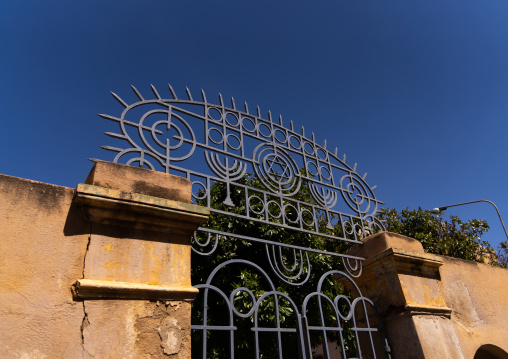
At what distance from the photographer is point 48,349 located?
184cm

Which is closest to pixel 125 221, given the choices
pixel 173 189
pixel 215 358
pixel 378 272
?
pixel 173 189

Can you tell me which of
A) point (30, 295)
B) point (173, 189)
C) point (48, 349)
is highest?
point (173, 189)

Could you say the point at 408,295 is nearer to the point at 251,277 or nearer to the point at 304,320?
the point at 304,320

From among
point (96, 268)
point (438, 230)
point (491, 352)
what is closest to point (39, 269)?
point (96, 268)

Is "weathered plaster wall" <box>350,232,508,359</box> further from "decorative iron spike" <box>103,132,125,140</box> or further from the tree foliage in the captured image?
"decorative iron spike" <box>103,132,125,140</box>

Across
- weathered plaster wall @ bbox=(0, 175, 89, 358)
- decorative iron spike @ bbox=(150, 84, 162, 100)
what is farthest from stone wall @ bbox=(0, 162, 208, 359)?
decorative iron spike @ bbox=(150, 84, 162, 100)

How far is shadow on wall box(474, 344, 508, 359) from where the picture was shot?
4.00m

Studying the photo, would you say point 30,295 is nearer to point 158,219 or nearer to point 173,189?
point 158,219

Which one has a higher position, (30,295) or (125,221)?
(125,221)

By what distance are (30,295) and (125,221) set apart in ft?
2.10

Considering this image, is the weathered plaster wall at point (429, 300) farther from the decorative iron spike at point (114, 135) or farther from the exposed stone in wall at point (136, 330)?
the decorative iron spike at point (114, 135)

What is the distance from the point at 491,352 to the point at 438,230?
5506 mm

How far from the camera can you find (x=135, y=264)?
88.9 inches

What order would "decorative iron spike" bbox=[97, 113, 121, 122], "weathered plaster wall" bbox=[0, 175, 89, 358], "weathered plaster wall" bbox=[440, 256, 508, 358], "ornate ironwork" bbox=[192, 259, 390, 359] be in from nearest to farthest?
1. "weathered plaster wall" bbox=[0, 175, 89, 358]
2. "decorative iron spike" bbox=[97, 113, 121, 122]
3. "ornate ironwork" bbox=[192, 259, 390, 359]
4. "weathered plaster wall" bbox=[440, 256, 508, 358]
